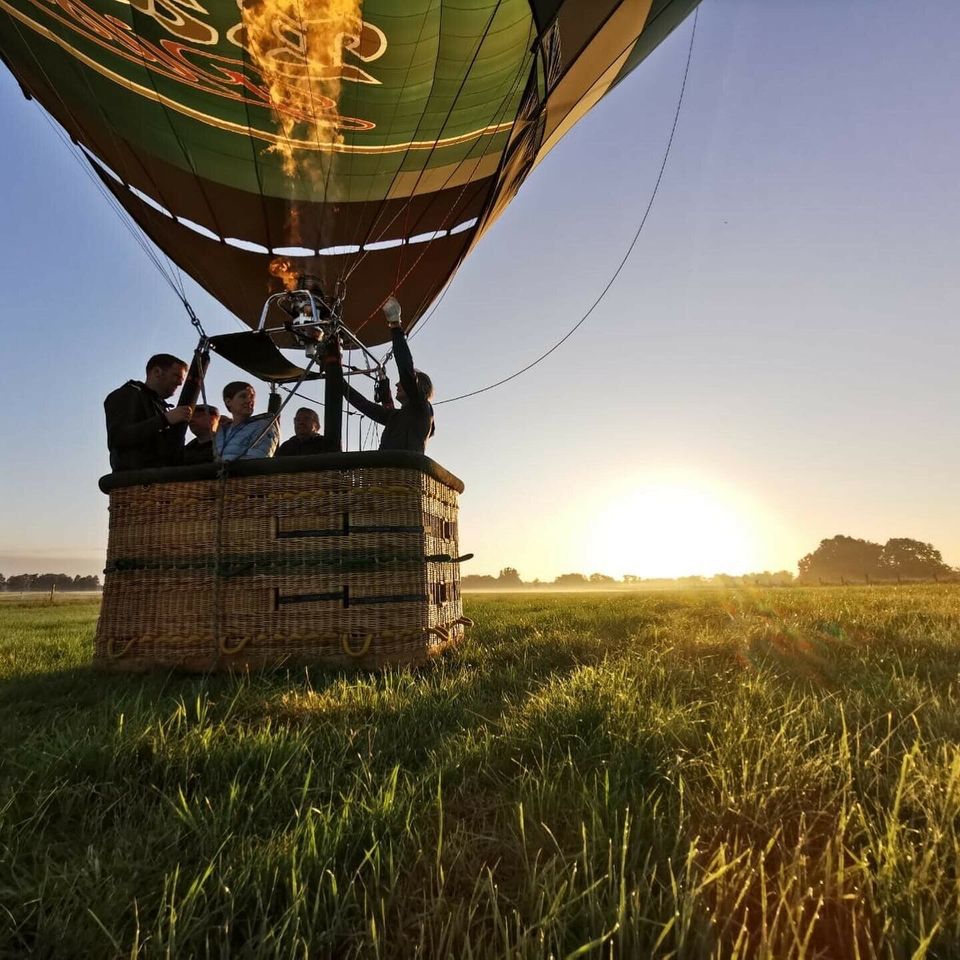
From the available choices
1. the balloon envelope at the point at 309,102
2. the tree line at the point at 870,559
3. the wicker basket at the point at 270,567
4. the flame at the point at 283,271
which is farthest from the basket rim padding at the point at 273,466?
the tree line at the point at 870,559

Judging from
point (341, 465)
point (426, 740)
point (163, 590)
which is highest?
point (341, 465)

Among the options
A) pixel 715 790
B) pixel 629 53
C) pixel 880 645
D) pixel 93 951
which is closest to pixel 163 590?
pixel 93 951

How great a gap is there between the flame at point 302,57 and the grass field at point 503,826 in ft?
28.2

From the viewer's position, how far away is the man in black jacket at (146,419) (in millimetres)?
3893

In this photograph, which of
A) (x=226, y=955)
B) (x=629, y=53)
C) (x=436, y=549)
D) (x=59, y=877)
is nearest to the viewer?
(x=226, y=955)

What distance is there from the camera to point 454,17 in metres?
7.56

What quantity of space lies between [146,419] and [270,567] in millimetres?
1589

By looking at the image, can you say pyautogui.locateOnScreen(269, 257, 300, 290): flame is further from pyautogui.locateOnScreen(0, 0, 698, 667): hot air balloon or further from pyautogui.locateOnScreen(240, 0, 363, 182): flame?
pyautogui.locateOnScreen(240, 0, 363, 182): flame

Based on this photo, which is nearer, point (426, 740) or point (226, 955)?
point (226, 955)

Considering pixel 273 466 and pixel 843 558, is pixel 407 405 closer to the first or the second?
pixel 273 466

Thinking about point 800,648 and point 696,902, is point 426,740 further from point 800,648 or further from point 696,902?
point 800,648

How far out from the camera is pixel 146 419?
405 centimetres

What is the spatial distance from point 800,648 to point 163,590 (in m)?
3.92

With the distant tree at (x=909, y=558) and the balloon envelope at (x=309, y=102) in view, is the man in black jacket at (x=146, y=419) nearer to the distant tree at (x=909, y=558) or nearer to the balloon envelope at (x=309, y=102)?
the balloon envelope at (x=309, y=102)
